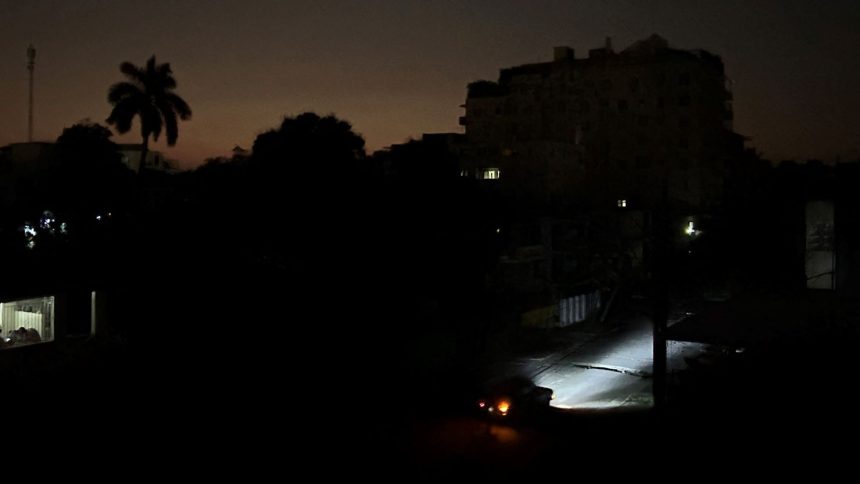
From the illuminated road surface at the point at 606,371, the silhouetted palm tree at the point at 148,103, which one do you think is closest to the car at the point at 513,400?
the illuminated road surface at the point at 606,371

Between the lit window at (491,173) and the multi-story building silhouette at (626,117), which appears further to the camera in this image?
the multi-story building silhouette at (626,117)

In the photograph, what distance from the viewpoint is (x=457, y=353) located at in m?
26.0

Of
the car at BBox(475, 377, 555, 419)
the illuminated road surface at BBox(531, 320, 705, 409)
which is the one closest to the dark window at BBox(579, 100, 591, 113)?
the illuminated road surface at BBox(531, 320, 705, 409)

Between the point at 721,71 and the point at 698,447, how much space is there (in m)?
52.4

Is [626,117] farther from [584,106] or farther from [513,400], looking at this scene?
[513,400]

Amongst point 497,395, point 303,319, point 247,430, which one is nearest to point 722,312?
point 497,395

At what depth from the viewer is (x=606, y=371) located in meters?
26.3

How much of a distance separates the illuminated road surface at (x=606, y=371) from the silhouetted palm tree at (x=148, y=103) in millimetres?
19659

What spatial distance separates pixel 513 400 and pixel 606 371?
914 centimetres

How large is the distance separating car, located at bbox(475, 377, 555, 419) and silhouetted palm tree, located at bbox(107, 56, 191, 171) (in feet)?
70.4

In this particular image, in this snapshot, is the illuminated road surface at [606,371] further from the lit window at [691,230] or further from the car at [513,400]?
the lit window at [691,230]

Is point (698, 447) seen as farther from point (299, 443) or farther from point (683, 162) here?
point (683, 162)

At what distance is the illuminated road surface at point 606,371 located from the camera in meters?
22.6

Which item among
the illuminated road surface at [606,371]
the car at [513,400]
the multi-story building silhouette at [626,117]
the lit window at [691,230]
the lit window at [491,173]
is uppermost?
the multi-story building silhouette at [626,117]
